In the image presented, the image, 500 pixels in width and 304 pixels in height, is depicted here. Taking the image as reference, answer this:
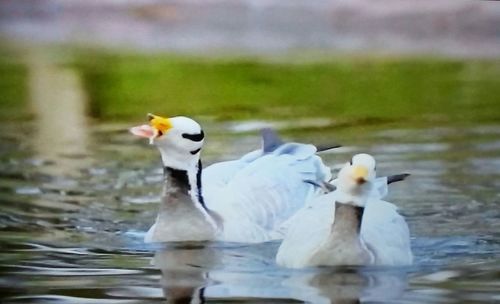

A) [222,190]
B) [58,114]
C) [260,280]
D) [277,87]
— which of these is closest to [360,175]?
[260,280]

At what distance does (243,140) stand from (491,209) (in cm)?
314

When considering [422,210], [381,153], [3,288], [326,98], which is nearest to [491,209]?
[422,210]

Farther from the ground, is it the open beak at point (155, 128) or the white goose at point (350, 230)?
the open beak at point (155, 128)

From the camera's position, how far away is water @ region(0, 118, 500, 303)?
616cm

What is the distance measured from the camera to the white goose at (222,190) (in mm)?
7277

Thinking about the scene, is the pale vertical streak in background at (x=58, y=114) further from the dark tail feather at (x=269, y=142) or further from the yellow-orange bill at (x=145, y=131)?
the yellow-orange bill at (x=145, y=131)

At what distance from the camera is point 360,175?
6223mm

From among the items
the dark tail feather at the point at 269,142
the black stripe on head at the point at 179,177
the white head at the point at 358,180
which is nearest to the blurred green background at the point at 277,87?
the dark tail feather at the point at 269,142

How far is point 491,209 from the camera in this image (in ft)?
26.9

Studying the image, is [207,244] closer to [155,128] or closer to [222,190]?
[222,190]

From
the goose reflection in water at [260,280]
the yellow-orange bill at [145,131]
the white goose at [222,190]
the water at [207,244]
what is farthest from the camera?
the white goose at [222,190]

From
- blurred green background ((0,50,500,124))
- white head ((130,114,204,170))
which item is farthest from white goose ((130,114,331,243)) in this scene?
blurred green background ((0,50,500,124))

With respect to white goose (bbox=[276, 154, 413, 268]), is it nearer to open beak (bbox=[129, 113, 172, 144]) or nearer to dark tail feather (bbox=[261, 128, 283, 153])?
open beak (bbox=[129, 113, 172, 144])

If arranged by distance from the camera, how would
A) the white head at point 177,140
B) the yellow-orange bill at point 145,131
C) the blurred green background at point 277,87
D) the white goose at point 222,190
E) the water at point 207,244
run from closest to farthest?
1. the water at point 207,244
2. the yellow-orange bill at point 145,131
3. the white head at point 177,140
4. the white goose at point 222,190
5. the blurred green background at point 277,87
